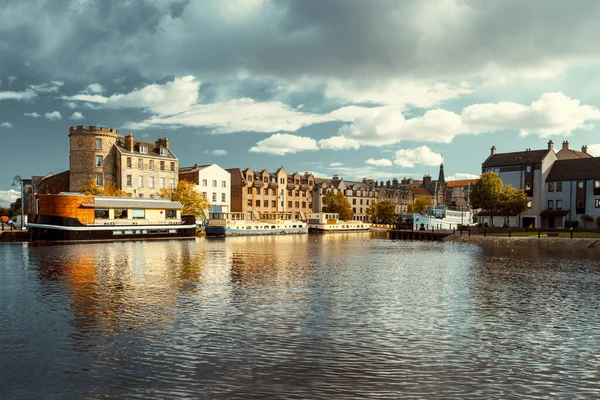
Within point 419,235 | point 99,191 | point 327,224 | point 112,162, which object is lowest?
point 419,235

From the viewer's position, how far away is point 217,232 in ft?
273

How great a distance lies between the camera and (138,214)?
69.6m

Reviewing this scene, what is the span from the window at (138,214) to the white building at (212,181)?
33.5m

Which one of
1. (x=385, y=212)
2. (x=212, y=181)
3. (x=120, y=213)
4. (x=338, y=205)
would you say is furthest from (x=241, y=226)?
(x=385, y=212)

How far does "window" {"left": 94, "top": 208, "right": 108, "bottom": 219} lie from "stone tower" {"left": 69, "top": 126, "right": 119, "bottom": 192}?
71.4ft

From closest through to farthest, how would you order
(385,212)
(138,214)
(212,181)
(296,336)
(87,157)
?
A: (296,336), (138,214), (87,157), (212,181), (385,212)

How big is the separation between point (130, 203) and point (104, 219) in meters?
4.44

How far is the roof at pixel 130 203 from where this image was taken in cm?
6571

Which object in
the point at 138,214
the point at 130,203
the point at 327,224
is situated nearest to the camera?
the point at 130,203

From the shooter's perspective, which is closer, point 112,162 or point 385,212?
point 112,162

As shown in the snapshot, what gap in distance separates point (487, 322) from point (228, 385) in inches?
418

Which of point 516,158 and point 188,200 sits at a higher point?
point 516,158

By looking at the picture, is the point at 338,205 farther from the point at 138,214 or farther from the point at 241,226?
the point at 138,214

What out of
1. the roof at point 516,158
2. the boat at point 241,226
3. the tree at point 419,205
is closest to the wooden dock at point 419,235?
the roof at point 516,158
